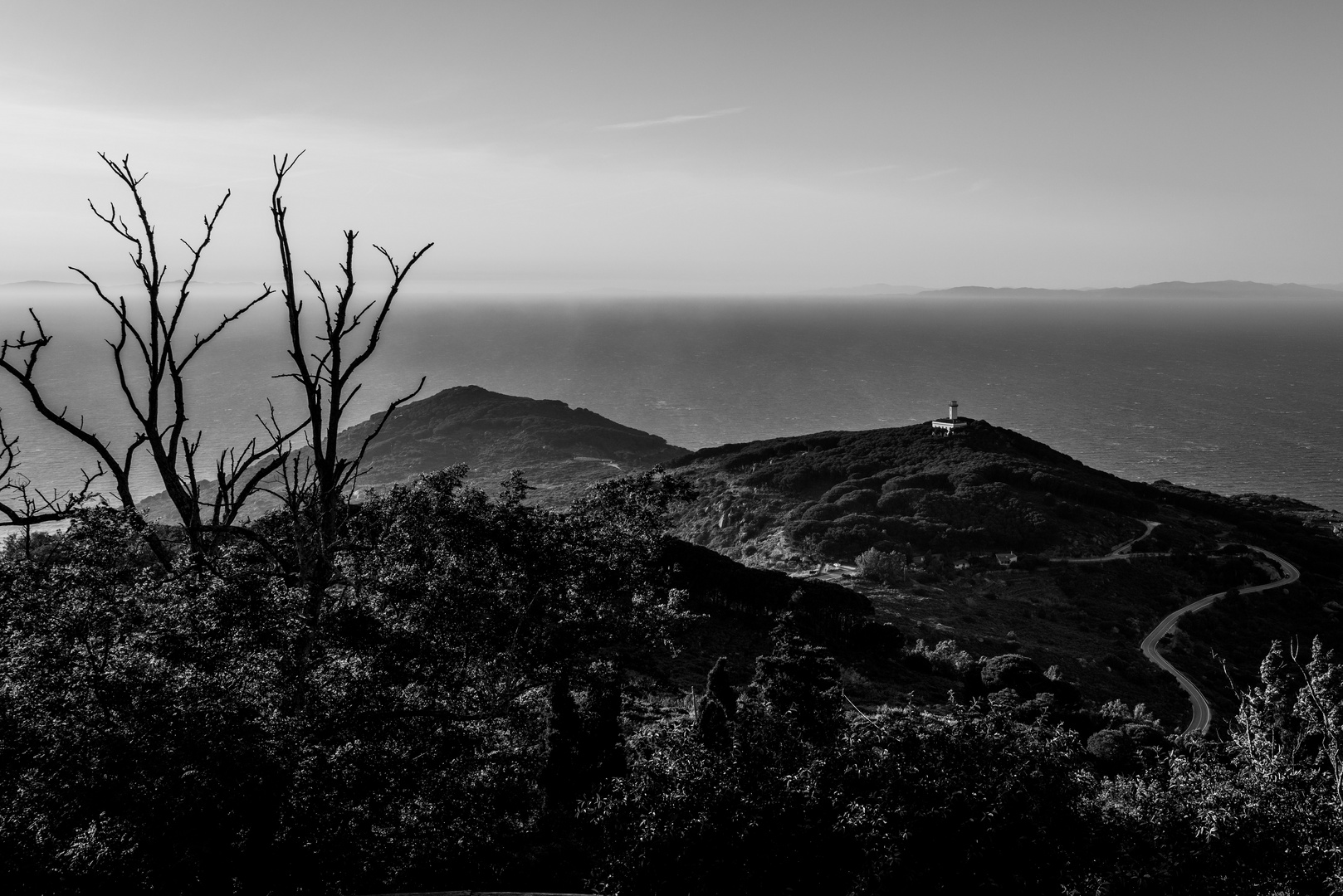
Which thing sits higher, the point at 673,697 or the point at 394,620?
the point at 394,620

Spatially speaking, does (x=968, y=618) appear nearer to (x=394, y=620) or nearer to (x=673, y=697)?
(x=673, y=697)

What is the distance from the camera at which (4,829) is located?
664 cm

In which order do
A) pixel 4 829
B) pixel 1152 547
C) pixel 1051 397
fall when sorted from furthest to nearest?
1. pixel 1051 397
2. pixel 1152 547
3. pixel 4 829

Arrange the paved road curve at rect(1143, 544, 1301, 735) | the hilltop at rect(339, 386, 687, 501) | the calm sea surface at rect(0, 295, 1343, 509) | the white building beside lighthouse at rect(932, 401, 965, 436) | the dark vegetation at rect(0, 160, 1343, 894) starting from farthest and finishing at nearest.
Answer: the calm sea surface at rect(0, 295, 1343, 509) < the hilltop at rect(339, 386, 687, 501) < the white building beside lighthouse at rect(932, 401, 965, 436) < the paved road curve at rect(1143, 544, 1301, 735) < the dark vegetation at rect(0, 160, 1343, 894)

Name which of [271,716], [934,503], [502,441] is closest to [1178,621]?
[934,503]

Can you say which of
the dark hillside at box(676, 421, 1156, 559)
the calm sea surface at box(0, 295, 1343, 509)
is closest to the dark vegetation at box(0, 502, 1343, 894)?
the dark hillside at box(676, 421, 1156, 559)

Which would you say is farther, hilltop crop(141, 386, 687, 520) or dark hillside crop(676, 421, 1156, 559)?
hilltop crop(141, 386, 687, 520)

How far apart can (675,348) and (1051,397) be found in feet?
297

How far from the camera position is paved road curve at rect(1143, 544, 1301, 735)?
1225 inches

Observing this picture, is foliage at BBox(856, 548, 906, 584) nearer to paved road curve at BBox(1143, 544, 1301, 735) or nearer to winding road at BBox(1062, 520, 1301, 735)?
winding road at BBox(1062, 520, 1301, 735)

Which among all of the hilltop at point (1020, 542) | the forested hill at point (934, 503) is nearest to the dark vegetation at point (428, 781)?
the hilltop at point (1020, 542)

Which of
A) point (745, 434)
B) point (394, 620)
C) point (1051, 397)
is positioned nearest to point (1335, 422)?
point (1051, 397)

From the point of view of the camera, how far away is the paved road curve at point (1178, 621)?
102 feet

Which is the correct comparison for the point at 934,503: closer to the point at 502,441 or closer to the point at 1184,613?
the point at 1184,613
